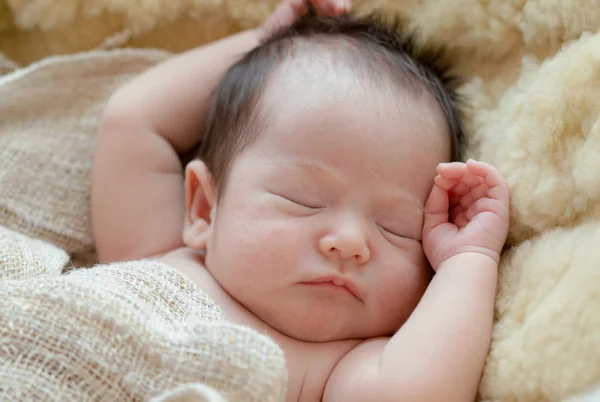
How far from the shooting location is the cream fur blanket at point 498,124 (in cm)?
93

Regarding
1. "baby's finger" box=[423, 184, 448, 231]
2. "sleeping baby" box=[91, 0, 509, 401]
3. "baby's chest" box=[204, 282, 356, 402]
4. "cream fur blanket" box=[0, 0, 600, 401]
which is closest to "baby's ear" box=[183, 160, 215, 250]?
"sleeping baby" box=[91, 0, 509, 401]

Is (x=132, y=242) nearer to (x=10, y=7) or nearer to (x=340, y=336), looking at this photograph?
(x=340, y=336)

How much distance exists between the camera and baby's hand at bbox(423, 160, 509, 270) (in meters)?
1.10

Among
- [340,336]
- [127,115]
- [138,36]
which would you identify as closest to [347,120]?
[340,336]

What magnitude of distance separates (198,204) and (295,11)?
43cm

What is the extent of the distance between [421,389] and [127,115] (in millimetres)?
747

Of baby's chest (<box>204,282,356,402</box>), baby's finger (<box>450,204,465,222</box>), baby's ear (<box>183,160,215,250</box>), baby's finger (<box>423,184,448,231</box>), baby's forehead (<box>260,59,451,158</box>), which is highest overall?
baby's forehead (<box>260,59,451,158</box>)

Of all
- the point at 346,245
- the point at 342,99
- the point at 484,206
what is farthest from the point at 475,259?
the point at 342,99

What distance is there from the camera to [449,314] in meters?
1.02

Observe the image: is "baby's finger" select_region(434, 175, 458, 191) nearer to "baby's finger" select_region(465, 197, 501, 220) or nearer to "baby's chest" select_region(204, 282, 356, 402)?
"baby's finger" select_region(465, 197, 501, 220)

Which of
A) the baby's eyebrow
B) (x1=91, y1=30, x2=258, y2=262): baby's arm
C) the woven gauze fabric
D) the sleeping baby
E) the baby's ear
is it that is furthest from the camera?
(x1=91, y1=30, x2=258, y2=262): baby's arm

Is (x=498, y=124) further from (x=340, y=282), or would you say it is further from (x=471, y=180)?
(x=340, y=282)

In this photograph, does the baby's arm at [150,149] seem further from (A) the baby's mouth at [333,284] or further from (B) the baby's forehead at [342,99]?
(A) the baby's mouth at [333,284]

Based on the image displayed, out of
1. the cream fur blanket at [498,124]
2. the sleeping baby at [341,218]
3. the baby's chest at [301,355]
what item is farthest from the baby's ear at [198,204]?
the cream fur blanket at [498,124]
